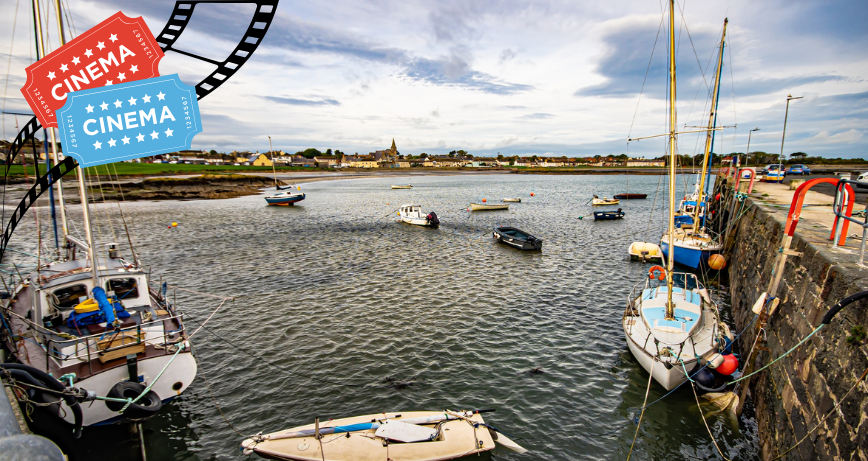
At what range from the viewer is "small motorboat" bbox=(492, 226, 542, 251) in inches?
1314

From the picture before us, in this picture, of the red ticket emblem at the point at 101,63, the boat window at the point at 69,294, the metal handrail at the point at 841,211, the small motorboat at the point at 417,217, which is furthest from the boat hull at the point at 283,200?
the metal handrail at the point at 841,211

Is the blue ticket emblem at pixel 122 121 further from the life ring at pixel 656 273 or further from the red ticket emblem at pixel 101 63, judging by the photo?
the life ring at pixel 656 273

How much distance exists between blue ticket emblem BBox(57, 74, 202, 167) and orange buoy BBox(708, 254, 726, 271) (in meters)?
29.7

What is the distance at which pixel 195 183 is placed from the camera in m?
93.5

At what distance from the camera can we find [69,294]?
1315 cm

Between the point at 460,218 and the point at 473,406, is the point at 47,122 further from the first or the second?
the point at 460,218

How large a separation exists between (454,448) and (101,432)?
33.1ft

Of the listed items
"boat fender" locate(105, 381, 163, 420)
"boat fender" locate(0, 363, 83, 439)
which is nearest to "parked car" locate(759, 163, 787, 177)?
"boat fender" locate(105, 381, 163, 420)

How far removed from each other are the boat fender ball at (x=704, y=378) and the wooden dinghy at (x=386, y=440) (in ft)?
19.9

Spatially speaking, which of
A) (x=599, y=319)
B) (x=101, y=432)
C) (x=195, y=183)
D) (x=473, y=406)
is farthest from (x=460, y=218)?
(x=195, y=183)

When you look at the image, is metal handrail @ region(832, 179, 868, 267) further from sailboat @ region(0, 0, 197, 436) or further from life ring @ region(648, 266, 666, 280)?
sailboat @ region(0, 0, 197, 436)

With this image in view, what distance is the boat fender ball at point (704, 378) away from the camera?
1248 centimetres

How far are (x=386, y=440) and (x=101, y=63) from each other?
10.2 meters

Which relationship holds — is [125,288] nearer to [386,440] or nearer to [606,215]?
[386,440]
